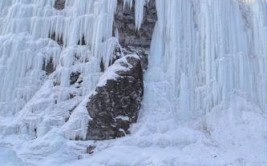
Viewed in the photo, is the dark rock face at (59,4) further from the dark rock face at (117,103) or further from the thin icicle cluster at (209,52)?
the thin icicle cluster at (209,52)

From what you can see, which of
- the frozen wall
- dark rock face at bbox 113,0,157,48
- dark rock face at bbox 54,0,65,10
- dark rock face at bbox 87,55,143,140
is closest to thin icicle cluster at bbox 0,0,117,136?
the frozen wall

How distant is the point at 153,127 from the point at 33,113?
202 inches

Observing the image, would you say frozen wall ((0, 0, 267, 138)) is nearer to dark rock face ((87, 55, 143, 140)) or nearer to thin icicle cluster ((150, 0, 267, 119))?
thin icicle cluster ((150, 0, 267, 119))

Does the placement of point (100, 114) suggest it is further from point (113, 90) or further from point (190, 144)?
point (190, 144)

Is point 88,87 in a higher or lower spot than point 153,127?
higher

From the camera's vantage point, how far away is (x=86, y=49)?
23.0m

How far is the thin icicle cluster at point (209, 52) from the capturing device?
22500mm

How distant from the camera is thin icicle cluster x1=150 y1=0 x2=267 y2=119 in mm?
22500

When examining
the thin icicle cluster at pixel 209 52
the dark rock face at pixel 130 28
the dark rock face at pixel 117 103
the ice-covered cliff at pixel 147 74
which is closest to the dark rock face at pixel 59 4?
the ice-covered cliff at pixel 147 74

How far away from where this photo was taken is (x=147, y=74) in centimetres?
2309

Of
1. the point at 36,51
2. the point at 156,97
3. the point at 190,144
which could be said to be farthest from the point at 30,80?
the point at 190,144

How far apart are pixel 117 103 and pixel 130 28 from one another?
4299mm

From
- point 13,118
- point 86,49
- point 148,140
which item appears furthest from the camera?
point 86,49

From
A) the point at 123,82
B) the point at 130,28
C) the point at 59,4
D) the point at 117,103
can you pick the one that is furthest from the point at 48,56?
the point at 117,103
